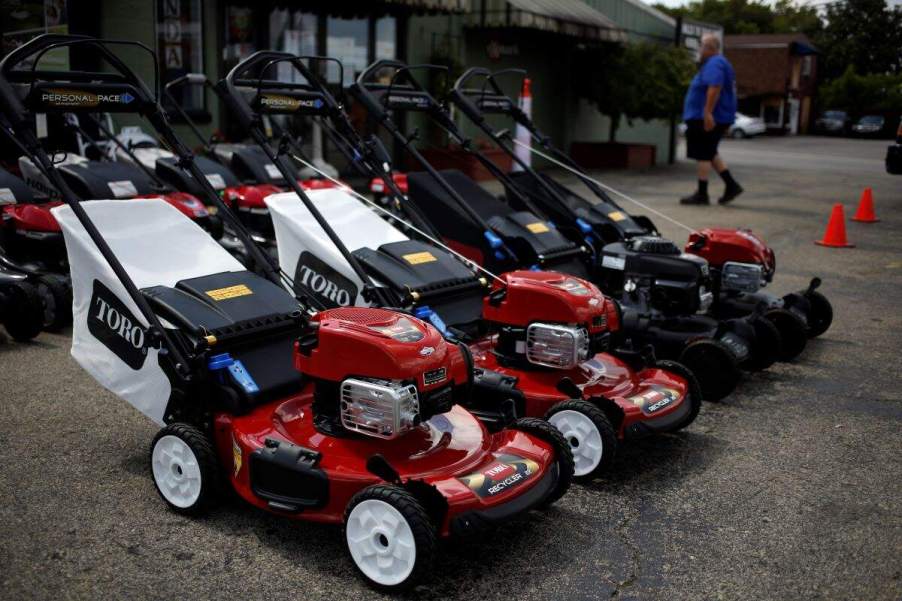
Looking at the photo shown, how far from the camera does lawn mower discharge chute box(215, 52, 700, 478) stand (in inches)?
162

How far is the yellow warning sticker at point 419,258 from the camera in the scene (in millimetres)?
5277

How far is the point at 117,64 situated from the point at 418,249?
1916 millimetres

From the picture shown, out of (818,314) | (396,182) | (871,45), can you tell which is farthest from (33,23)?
(871,45)

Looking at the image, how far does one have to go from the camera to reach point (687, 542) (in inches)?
138

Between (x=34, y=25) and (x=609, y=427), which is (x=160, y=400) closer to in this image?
(x=609, y=427)

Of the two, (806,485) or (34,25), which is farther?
(34,25)

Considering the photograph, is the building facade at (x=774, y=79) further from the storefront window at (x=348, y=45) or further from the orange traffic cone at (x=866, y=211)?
the orange traffic cone at (x=866, y=211)

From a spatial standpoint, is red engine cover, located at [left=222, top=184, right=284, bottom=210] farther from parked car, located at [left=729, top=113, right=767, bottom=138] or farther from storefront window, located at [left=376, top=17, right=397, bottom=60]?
parked car, located at [left=729, top=113, right=767, bottom=138]

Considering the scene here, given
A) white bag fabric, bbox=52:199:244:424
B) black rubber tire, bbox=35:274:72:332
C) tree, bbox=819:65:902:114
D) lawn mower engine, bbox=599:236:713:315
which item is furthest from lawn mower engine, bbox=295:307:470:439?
tree, bbox=819:65:902:114

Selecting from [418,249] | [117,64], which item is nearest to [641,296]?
[418,249]

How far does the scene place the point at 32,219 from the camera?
6402mm

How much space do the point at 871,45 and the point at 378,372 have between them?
225 feet

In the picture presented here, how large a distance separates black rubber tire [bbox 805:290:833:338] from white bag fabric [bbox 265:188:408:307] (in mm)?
2905

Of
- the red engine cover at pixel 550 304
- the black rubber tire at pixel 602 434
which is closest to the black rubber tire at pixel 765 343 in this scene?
the red engine cover at pixel 550 304
